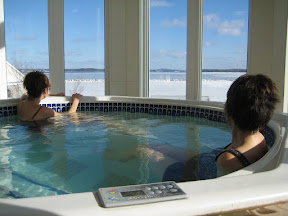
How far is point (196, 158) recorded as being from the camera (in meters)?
2.12

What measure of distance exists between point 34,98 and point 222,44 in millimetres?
3310

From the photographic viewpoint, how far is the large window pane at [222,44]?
16.1 feet

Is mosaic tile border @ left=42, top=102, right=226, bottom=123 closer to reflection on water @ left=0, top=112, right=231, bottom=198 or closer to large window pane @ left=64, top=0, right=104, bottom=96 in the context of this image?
reflection on water @ left=0, top=112, right=231, bottom=198

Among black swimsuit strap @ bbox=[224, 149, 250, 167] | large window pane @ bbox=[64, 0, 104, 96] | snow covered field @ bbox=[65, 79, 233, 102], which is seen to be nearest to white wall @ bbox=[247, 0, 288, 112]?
snow covered field @ bbox=[65, 79, 233, 102]

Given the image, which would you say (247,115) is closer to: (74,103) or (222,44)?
(74,103)

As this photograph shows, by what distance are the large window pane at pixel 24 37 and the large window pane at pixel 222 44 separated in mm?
2973

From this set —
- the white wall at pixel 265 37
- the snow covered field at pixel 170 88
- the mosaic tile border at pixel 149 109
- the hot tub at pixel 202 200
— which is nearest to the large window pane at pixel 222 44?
the snow covered field at pixel 170 88

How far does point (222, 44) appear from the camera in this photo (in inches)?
201

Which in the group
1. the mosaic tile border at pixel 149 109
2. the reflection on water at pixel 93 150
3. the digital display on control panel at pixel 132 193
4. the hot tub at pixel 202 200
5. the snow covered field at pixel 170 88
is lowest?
the reflection on water at pixel 93 150

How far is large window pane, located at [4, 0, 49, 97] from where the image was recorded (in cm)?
545

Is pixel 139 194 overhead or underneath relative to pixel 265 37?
underneath

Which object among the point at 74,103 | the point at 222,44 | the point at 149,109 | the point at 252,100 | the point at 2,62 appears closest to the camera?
the point at 252,100

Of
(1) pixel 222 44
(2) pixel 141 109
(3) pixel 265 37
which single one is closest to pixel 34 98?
(2) pixel 141 109

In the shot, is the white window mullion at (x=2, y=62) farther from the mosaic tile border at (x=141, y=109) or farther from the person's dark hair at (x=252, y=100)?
the person's dark hair at (x=252, y=100)
